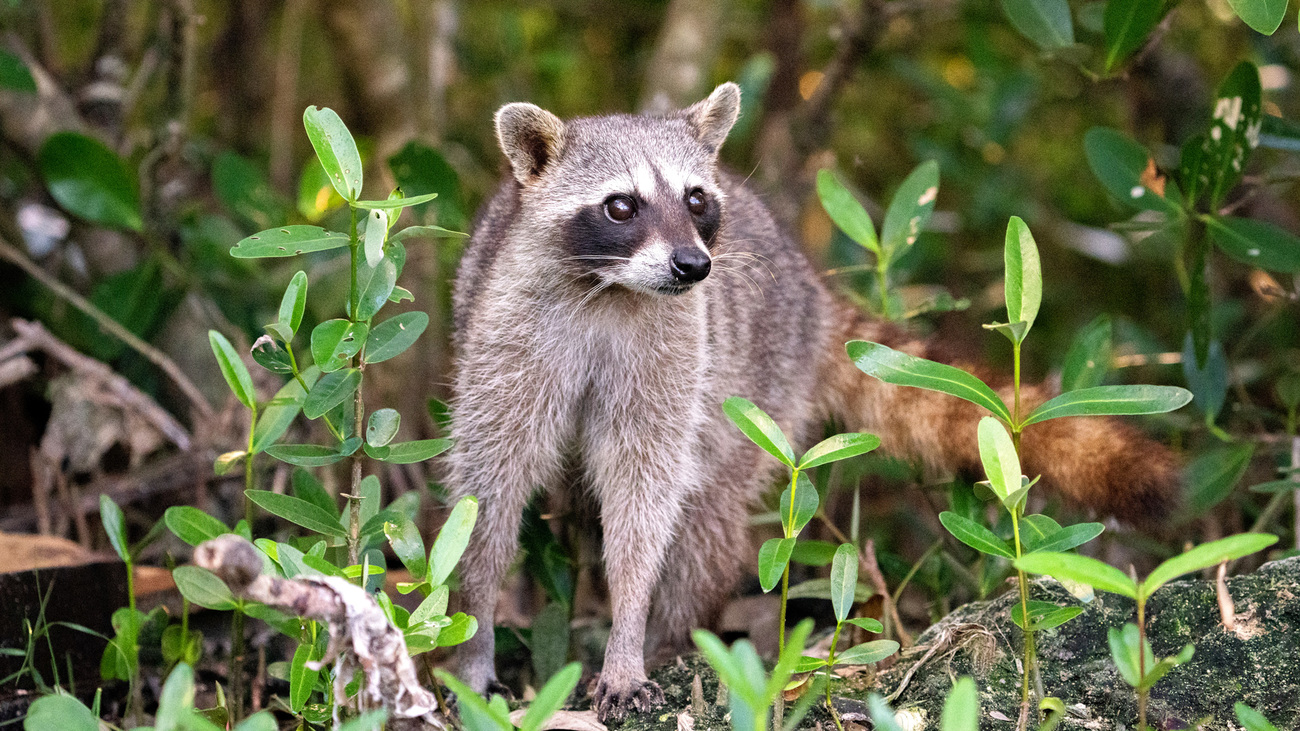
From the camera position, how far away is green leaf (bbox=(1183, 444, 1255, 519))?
3943 mm

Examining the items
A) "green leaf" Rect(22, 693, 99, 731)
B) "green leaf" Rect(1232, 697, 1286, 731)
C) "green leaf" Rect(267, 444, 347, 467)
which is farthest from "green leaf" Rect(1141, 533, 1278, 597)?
"green leaf" Rect(22, 693, 99, 731)

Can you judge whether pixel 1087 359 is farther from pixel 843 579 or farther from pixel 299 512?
→ pixel 299 512

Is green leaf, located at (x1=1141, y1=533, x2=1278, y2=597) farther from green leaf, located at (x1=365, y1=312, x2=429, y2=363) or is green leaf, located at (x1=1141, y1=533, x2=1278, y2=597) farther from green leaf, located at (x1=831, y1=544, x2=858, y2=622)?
green leaf, located at (x1=365, y1=312, x2=429, y2=363)

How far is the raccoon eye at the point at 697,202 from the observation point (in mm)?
3908

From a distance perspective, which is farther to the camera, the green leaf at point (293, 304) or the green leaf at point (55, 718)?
the green leaf at point (293, 304)

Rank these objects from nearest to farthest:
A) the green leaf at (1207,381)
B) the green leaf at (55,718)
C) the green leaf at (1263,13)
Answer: the green leaf at (55,718), the green leaf at (1263,13), the green leaf at (1207,381)

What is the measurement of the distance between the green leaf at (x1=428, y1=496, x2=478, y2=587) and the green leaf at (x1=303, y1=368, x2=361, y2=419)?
47 centimetres

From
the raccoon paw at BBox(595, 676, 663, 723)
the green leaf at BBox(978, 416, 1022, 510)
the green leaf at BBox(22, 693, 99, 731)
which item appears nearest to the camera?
the green leaf at BBox(22, 693, 99, 731)

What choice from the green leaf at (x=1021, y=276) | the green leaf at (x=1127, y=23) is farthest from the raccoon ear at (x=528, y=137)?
the green leaf at (x=1127, y=23)

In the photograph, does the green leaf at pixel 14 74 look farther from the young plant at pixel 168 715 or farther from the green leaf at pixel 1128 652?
Result: the green leaf at pixel 1128 652

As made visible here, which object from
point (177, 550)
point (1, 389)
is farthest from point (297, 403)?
point (1, 389)

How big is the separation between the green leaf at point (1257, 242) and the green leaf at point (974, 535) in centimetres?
193

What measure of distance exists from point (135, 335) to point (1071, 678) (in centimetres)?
399

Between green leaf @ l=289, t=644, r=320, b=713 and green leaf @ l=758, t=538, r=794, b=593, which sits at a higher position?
green leaf @ l=758, t=538, r=794, b=593
